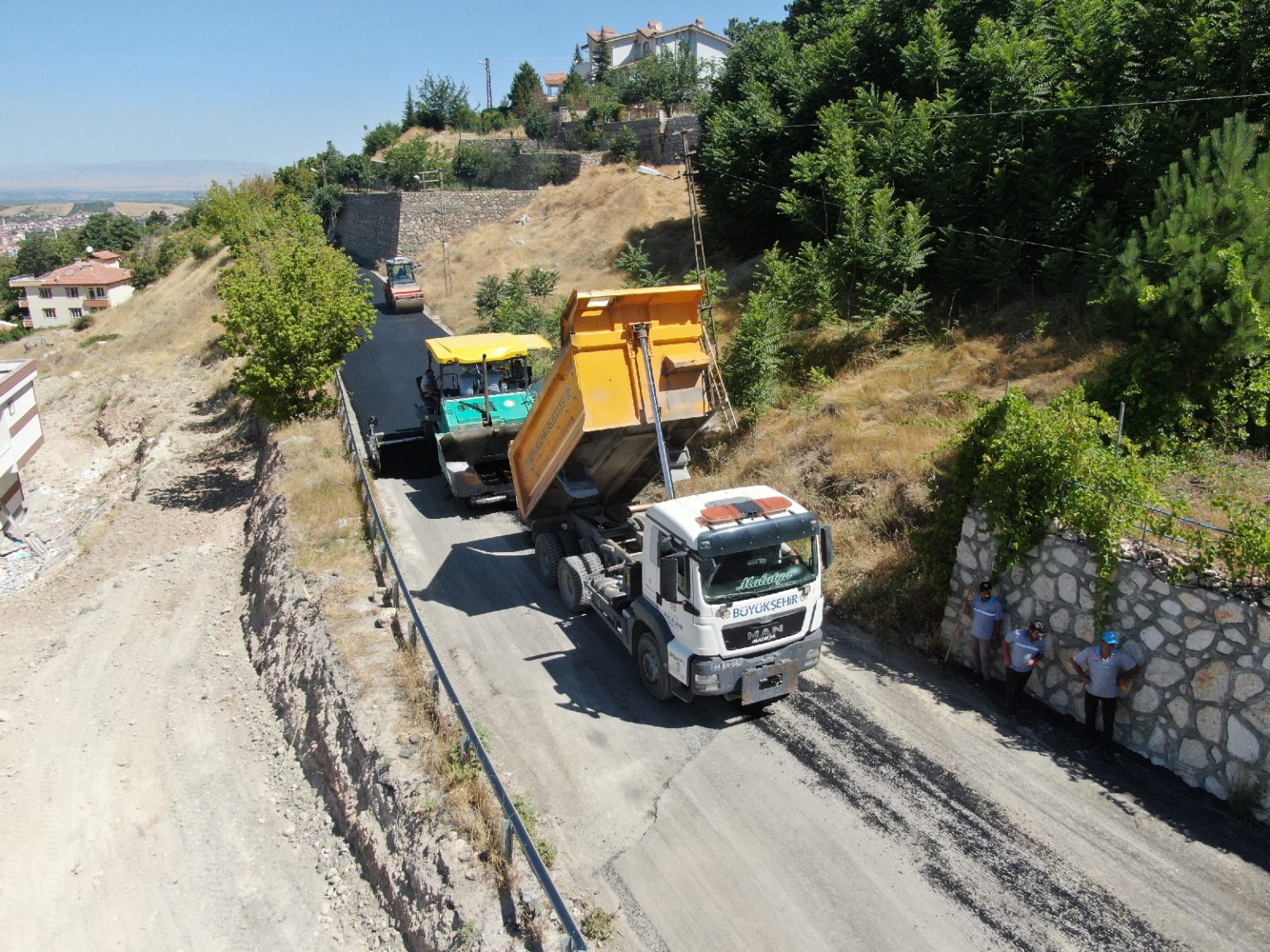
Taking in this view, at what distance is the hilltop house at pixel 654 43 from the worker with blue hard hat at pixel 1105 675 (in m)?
62.3

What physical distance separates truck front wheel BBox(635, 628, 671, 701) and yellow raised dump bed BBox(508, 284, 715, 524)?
7.42ft

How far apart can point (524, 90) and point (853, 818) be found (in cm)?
6807

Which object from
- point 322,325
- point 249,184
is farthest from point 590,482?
point 249,184

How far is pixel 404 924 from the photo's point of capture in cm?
736

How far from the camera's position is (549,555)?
39.6ft

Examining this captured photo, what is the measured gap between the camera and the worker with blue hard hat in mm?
8023

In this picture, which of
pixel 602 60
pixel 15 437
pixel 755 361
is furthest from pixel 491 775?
pixel 602 60

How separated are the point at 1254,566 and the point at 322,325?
17.5 meters

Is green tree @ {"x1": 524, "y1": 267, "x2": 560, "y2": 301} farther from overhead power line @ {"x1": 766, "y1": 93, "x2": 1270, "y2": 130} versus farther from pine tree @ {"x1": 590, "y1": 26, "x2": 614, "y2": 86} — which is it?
pine tree @ {"x1": 590, "y1": 26, "x2": 614, "y2": 86}

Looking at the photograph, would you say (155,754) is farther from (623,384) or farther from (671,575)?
(623,384)

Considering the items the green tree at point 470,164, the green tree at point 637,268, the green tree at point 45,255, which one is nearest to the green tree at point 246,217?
the green tree at point 470,164

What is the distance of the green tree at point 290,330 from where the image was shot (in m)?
18.4

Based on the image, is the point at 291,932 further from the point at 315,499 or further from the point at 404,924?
the point at 315,499

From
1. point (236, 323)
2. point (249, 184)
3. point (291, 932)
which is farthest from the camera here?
point (249, 184)
